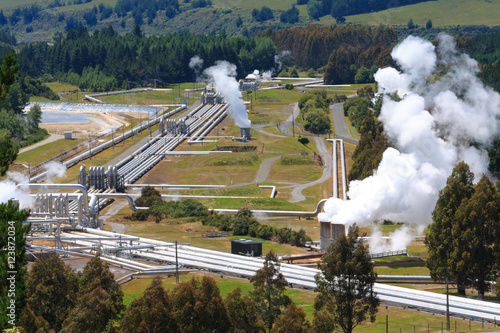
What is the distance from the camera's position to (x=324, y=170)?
13612 centimetres

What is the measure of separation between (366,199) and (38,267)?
34.3 meters

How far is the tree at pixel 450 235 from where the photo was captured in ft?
221

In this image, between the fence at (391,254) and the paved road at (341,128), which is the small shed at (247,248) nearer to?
the fence at (391,254)

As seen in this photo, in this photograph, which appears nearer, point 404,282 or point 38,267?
point 38,267

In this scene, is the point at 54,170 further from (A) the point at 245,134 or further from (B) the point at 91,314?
(B) the point at 91,314

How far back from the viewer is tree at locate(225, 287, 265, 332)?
164ft

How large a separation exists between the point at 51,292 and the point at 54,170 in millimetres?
80359

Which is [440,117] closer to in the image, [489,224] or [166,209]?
[166,209]

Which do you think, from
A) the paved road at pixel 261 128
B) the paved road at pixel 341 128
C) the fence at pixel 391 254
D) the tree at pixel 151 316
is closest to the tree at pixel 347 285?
the tree at pixel 151 316

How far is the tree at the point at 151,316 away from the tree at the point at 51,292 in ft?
28.3

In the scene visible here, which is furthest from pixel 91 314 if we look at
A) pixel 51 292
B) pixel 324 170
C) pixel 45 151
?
pixel 45 151

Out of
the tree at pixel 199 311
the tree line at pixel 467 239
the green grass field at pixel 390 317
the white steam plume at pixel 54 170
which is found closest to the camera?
the tree at pixel 199 311

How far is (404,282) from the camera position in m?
72.5

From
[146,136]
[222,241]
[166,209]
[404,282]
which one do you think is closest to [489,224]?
[404,282]
